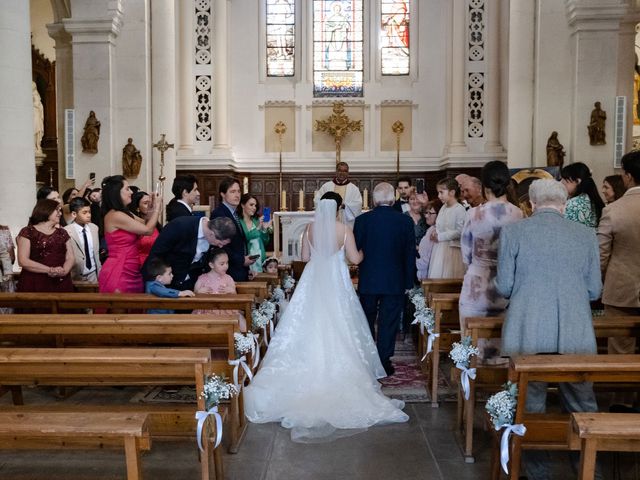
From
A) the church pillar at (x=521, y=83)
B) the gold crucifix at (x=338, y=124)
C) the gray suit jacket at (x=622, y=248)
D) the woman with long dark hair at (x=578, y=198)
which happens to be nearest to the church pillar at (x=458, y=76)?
the gold crucifix at (x=338, y=124)

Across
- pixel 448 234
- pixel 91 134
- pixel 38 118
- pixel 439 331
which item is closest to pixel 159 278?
pixel 439 331

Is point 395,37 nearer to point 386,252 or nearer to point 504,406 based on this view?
point 386,252

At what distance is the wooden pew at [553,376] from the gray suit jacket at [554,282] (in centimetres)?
31

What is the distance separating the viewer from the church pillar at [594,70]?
10789 mm

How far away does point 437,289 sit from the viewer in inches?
257

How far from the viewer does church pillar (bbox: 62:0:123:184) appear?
464 inches

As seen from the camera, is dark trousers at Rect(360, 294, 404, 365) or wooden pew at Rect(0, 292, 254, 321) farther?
dark trousers at Rect(360, 294, 404, 365)

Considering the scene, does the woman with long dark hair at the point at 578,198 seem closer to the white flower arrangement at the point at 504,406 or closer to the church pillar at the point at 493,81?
the white flower arrangement at the point at 504,406

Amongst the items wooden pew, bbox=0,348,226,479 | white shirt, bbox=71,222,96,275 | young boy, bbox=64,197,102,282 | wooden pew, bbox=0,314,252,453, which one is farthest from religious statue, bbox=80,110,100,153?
wooden pew, bbox=0,348,226,479

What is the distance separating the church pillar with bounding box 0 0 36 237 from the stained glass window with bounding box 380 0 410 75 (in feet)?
34.1

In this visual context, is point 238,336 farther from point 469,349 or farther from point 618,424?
point 618,424

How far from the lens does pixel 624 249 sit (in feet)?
15.8

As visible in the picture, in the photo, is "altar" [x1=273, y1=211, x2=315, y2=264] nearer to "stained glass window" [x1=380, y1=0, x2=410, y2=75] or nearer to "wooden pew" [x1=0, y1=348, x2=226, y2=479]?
"stained glass window" [x1=380, y1=0, x2=410, y2=75]

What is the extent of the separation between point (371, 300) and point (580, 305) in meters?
2.80
